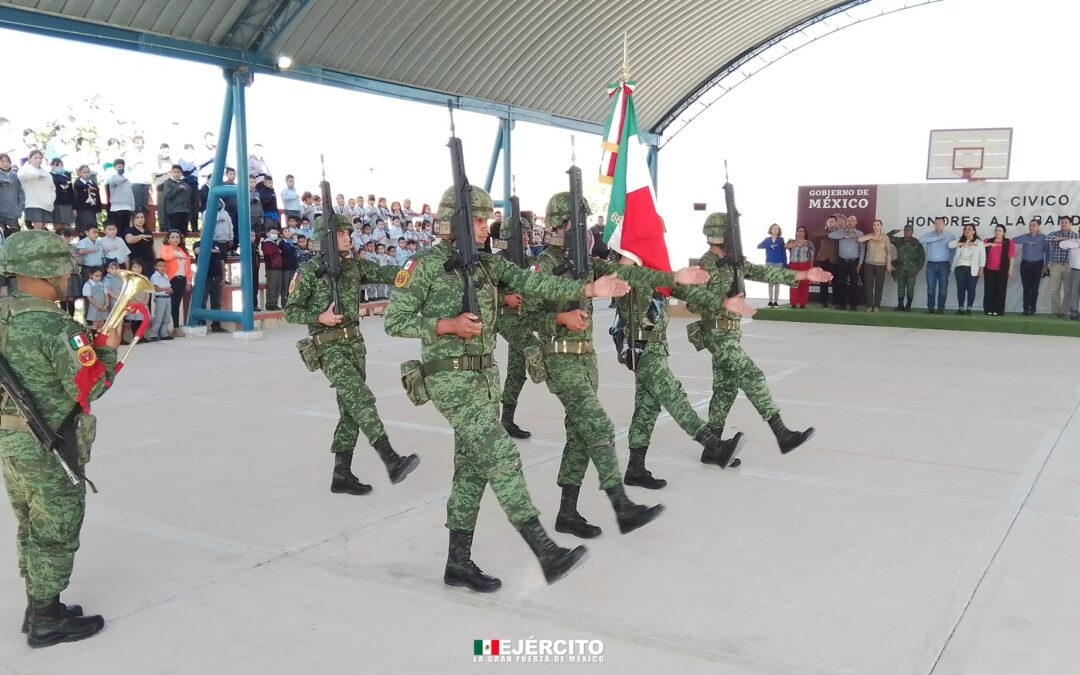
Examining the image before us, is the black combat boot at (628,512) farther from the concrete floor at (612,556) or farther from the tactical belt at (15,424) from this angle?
the tactical belt at (15,424)

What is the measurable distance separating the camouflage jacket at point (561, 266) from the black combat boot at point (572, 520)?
86 cm

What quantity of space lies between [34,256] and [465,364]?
1.80 m

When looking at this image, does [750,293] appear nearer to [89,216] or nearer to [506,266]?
[89,216]

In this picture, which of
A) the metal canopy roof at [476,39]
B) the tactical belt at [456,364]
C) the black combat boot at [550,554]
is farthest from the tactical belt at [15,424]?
the metal canopy roof at [476,39]

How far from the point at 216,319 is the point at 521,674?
12.4 metres

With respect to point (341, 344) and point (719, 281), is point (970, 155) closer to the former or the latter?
point (719, 281)

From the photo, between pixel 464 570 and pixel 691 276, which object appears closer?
pixel 464 570

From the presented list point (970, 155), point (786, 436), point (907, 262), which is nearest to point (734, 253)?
point (786, 436)

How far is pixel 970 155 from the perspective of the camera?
19.7 metres

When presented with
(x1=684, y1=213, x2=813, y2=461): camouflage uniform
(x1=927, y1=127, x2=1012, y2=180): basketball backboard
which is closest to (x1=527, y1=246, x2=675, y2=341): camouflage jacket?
(x1=684, y1=213, x2=813, y2=461): camouflage uniform

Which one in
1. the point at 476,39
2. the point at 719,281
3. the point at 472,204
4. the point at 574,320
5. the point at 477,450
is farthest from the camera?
the point at 476,39

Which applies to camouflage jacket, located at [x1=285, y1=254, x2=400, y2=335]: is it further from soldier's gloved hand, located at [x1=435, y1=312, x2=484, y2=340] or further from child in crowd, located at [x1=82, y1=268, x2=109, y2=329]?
child in crowd, located at [x1=82, y1=268, x2=109, y2=329]

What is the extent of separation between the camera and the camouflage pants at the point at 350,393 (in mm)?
5637

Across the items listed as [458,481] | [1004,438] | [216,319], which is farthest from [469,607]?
[216,319]
